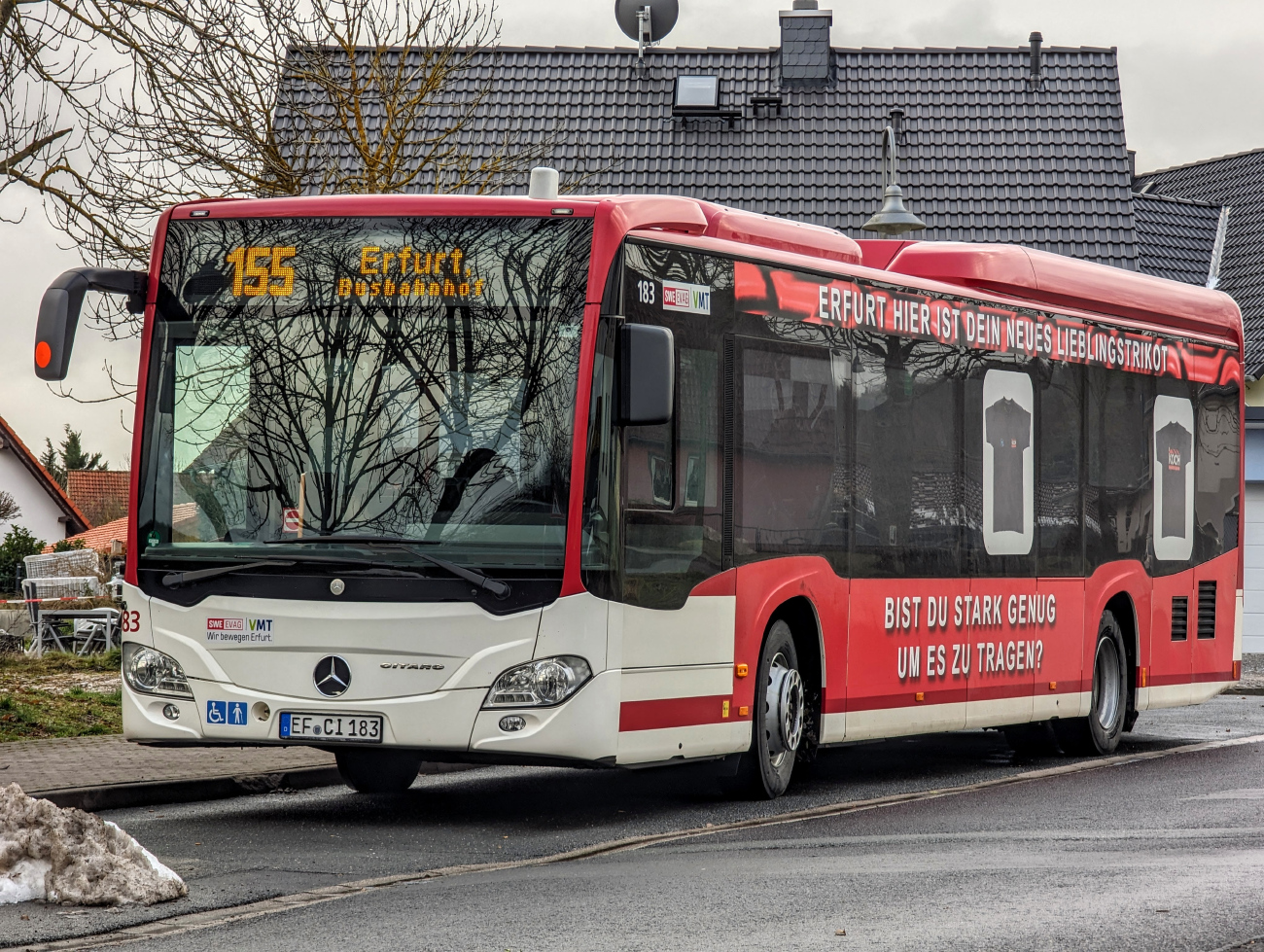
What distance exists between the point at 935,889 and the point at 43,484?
6970cm

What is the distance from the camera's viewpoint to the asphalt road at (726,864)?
6.62 m

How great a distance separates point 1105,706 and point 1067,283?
3057 millimetres

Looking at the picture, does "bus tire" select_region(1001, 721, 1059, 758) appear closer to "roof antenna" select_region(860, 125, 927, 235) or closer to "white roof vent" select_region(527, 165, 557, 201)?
"roof antenna" select_region(860, 125, 927, 235)

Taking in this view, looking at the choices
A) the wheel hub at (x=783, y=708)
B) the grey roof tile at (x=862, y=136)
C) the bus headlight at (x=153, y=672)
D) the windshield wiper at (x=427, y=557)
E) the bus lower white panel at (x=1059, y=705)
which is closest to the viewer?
the windshield wiper at (x=427, y=557)

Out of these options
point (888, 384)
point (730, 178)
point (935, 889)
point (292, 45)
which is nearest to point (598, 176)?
point (730, 178)

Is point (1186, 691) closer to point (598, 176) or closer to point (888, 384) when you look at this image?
point (888, 384)

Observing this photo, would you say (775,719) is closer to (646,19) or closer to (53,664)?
(53,664)

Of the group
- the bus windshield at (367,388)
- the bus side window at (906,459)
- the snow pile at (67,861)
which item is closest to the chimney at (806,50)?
the bus side window at (906,459)

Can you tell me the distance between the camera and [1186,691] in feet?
50.6

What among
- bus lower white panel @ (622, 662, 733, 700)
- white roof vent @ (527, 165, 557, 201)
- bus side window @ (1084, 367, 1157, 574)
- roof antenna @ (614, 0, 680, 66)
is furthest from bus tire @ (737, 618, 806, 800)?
roof antenna @ (614, 0, 680, 66)

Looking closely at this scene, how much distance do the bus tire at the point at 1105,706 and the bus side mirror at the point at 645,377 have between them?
19.4 feet

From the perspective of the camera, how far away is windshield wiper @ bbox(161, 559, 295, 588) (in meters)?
9.48

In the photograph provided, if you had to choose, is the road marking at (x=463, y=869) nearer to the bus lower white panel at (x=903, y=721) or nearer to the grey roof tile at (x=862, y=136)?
the bus lower white panel at (x=903, y=721)

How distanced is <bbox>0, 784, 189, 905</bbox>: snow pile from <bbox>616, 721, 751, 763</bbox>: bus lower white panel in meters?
2.62
